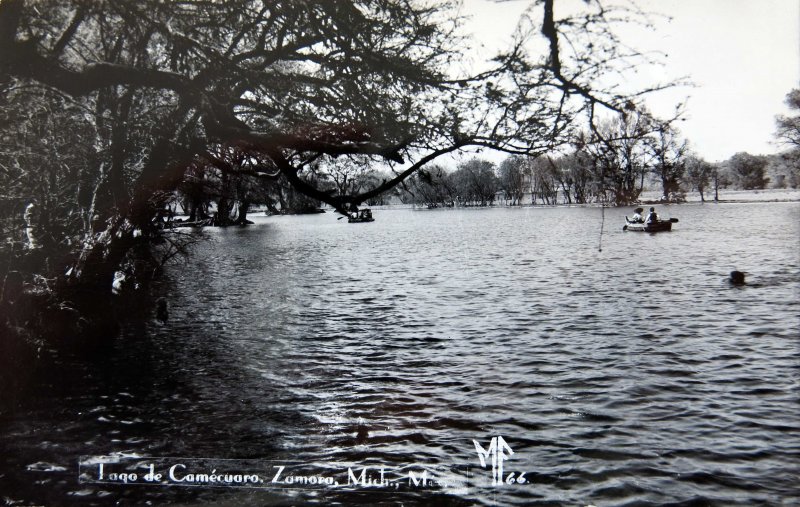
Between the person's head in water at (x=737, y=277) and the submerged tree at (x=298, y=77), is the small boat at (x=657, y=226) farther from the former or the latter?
the submerged tree at (x=298, y=77)

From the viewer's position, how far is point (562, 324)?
1426 centimetres

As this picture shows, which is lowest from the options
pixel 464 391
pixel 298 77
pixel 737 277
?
pixel 464 391

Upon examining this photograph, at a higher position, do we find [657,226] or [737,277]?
[657,226]

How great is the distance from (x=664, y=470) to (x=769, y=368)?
16.5 feet

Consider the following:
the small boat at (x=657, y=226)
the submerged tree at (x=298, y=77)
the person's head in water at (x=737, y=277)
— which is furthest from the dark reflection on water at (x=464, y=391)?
the small boat at (x=657, y=226)

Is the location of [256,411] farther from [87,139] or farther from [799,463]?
[799,463]

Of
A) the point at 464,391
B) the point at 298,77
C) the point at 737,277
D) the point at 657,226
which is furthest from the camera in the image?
the point at 657,226

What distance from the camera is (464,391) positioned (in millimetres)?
9352

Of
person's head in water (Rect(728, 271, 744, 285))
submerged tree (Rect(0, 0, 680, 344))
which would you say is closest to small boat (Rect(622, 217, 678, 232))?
person's head in water (Rect(728, 271, 744, 285))

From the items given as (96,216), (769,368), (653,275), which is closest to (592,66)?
(769,368)

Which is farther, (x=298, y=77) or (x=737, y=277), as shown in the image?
(x=737, y=277)

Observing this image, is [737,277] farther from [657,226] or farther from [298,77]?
[657,226]

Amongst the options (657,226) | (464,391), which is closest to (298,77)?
(464,391)

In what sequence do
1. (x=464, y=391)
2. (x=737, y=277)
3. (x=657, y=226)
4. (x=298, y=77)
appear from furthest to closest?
(x=657, y=226) → (x=737, y=277) → (x=464, y=391) → (x=298, y=77)
